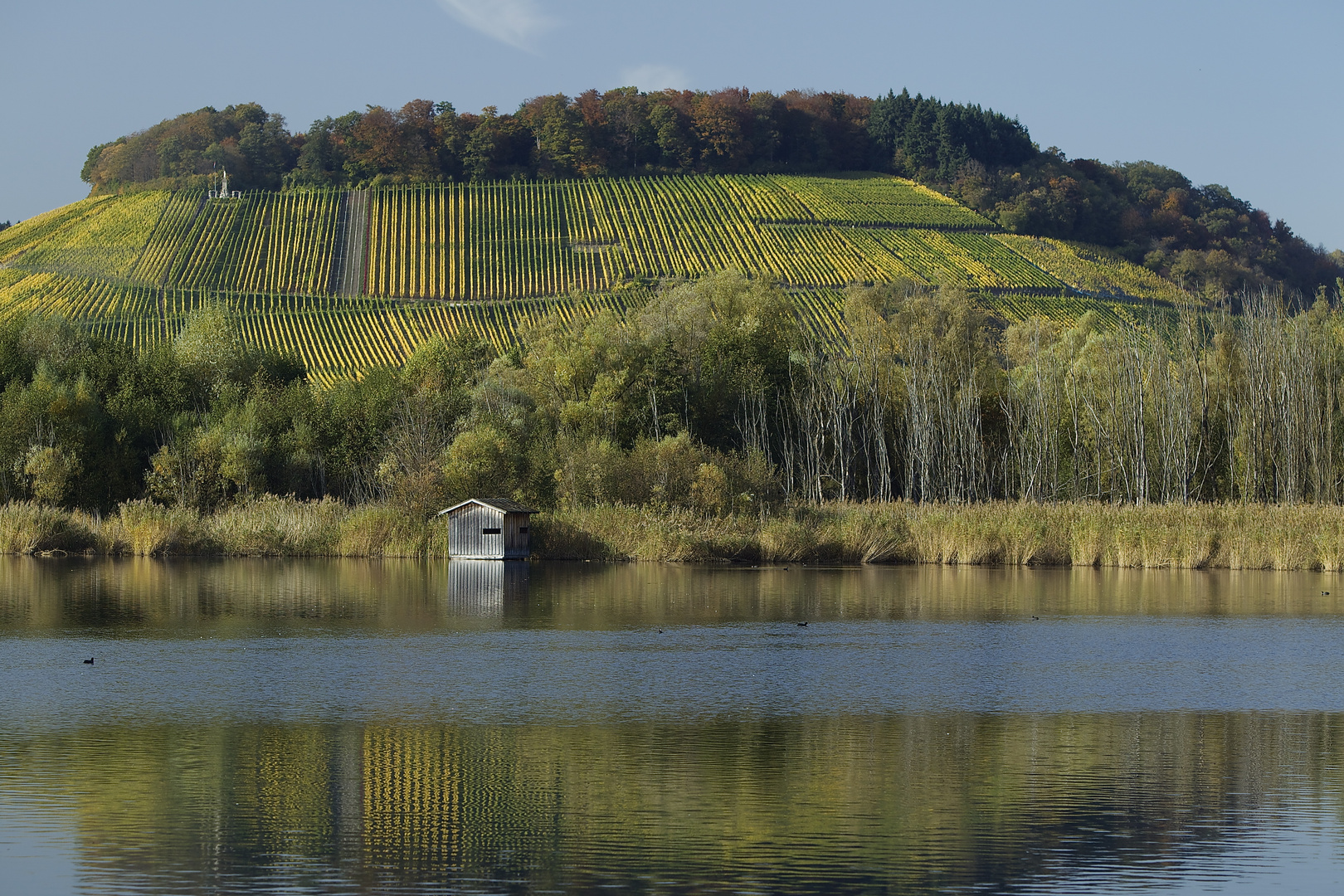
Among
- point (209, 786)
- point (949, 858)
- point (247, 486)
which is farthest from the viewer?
point (247, 486)

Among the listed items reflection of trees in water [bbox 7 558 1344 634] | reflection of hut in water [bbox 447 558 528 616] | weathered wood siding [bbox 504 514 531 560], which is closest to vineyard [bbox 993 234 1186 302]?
reflection of trees in water [bbox 7 558 1344 634]

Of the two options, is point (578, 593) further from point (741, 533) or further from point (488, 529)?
point (741, 533)

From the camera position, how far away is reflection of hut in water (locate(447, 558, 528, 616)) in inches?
1069

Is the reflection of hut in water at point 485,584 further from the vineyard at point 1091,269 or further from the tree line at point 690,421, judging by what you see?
the vineyard at point 1091,269

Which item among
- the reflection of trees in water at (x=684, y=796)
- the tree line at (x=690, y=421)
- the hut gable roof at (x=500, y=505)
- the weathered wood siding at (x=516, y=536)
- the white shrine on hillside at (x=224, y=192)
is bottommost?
the reflection of trees in water at (x=684, y=796)

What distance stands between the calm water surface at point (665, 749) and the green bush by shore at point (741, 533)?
12.0m

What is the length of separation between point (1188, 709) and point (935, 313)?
1987 inches

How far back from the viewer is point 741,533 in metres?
40.3

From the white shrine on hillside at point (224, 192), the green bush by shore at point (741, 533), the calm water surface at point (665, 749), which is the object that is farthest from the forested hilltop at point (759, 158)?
the calm water surface at point (665, 749)

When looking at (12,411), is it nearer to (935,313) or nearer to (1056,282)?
(935,313)

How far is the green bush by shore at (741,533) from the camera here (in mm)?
38062

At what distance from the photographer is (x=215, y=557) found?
39.4m

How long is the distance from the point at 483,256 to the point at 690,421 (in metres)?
51.2

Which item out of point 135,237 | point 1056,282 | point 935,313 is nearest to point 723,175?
point 1056,282
